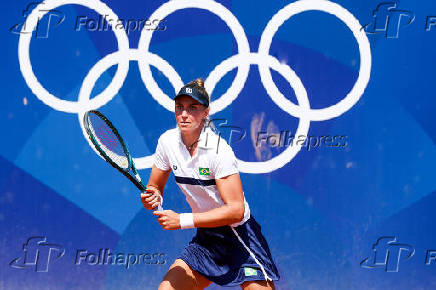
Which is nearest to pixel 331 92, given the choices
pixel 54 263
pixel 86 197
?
pixel 86 197

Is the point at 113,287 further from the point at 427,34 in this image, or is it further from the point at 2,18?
the point at 427,34

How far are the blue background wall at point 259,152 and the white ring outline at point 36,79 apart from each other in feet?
0.14

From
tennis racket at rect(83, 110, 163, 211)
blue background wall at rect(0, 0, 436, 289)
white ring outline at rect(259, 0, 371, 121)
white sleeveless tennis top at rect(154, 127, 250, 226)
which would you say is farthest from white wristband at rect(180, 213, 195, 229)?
white ring outline at rect(259, 0, 371, 121)

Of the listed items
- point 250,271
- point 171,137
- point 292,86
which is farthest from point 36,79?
point 250,271

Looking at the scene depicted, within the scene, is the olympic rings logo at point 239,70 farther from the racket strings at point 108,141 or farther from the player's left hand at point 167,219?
the player's left hand at point 167,219

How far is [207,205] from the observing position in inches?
153

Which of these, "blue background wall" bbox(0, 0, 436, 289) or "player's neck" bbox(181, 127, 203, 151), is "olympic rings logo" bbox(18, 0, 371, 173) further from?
"player's neck" bbox(181, 127, 203, 151)

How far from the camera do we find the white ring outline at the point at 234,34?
200 inches

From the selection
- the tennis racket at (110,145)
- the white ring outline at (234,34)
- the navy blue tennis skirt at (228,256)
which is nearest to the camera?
the tennis racket at (110,145)

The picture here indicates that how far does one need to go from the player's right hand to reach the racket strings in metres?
0.21

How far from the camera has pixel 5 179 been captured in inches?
203

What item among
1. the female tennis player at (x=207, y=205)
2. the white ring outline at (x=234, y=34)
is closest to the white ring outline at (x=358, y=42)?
the white ring outline at (x=234, y=34)

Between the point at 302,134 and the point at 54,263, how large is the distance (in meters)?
2.20

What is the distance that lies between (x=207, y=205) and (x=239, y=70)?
1.56 meters
